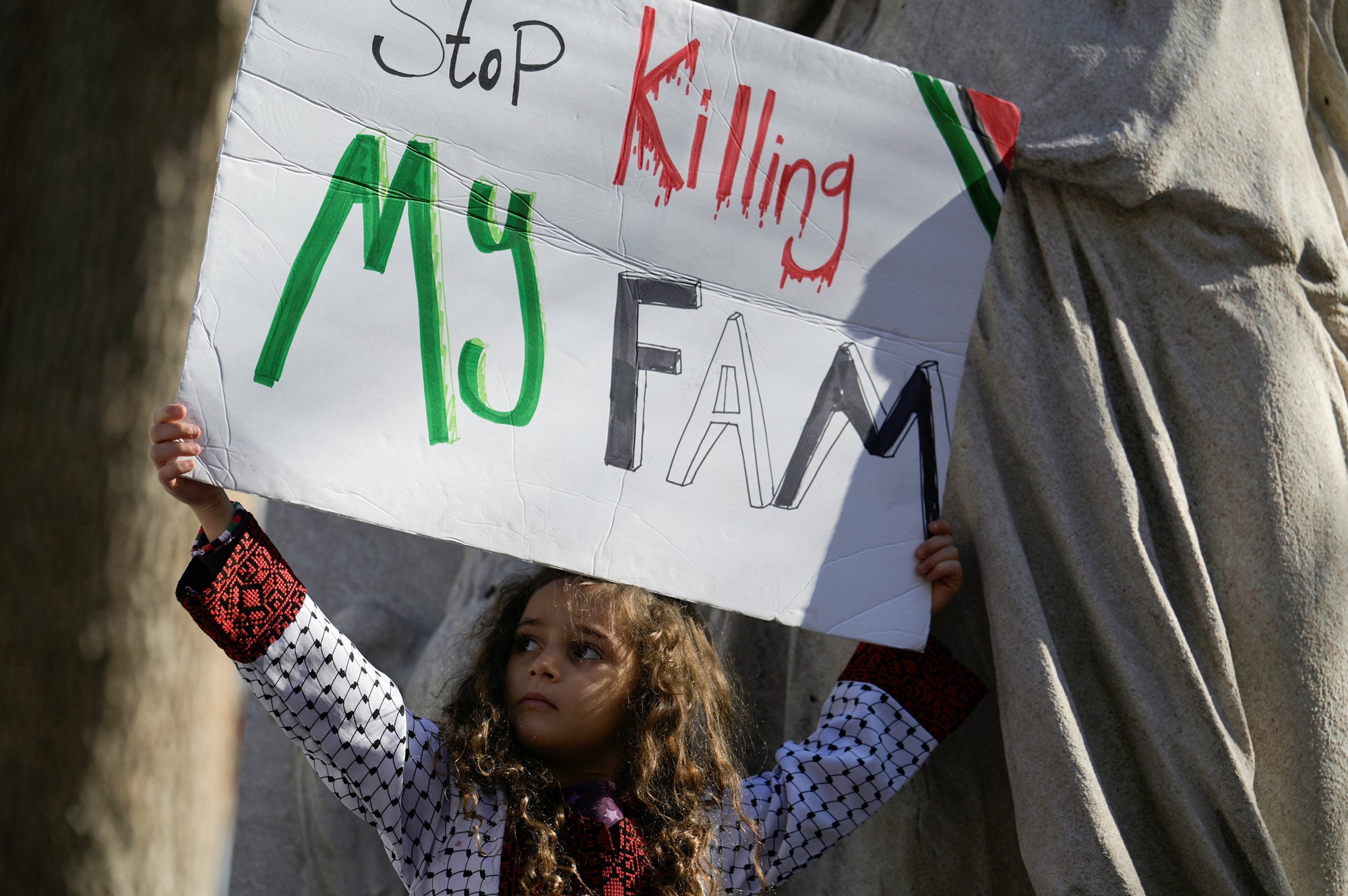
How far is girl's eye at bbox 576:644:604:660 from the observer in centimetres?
163

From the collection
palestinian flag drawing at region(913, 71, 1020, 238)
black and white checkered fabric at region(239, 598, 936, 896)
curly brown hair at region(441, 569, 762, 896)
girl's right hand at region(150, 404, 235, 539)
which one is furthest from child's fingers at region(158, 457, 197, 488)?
palestinian flag drawing at region(913, 71, 1020, 238)

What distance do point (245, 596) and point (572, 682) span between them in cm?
42

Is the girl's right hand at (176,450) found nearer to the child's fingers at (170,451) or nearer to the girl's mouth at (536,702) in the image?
the child's fingers at (170,451)

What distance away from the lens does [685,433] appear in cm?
153

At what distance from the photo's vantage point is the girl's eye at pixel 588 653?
163 cm

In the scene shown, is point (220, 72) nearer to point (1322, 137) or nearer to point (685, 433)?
point (685, 433)

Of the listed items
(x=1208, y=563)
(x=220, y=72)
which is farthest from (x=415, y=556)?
(x=1208, y=563)

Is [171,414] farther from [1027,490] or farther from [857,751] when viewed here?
[1027,490]

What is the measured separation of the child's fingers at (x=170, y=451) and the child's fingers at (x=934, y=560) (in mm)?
854

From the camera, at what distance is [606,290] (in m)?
1.53

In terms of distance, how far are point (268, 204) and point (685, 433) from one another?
528 mm

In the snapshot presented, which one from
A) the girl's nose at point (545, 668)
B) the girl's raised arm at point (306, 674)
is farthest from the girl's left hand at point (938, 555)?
the girl's raised arm at point (306, 674)

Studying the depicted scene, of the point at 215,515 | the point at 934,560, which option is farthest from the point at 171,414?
the point at 934,560

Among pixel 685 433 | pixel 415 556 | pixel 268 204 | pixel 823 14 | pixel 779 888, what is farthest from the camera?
pixel 415 556
